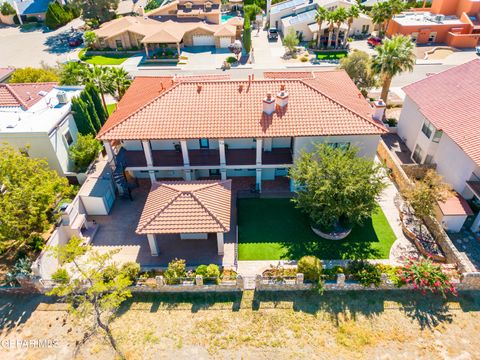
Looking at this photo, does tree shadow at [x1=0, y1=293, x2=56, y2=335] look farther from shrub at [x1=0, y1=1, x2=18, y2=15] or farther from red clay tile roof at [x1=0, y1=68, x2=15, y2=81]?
shrub at [x1=0, y1=1, x2=18, y2=15]

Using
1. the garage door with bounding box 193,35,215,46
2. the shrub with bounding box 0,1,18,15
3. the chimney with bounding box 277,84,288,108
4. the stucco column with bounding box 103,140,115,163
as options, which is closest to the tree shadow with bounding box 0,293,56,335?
the stucco column with bounding box 103,140,115,163

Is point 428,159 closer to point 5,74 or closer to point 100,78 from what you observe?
point 100,78

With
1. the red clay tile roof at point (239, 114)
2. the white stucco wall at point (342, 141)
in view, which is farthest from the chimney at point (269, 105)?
the white stucco wall at point (342, 141)

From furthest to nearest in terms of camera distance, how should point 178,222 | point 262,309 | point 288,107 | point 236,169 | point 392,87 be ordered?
1. point 392,87
2. point 236,169
3. point 288,107
4. point 178,222
5. point 262,309

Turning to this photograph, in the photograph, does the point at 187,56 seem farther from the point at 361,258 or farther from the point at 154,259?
the point at 361,258

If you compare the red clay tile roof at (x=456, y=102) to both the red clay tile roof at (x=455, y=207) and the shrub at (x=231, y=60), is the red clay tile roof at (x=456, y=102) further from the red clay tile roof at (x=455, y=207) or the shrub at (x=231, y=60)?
the shrub at (x=231, y=60)

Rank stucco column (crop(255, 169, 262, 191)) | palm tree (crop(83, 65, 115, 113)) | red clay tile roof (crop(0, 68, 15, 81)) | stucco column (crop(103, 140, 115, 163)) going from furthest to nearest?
red clay tile roof (crop(0, 68, 15, 81)) → palm tree (crop(83, 65, 115, 113)) → stucco column (crop(255, 169, 262, 191)) → stucco column (crop(103, 140, 115, 163))

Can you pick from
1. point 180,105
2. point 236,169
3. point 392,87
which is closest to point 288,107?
point 236,169
